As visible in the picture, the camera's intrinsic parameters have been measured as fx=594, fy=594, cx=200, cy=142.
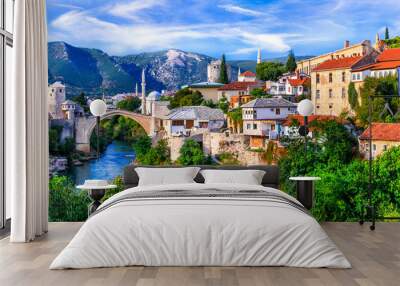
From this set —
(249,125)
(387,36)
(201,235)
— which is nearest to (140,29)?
(249,125)

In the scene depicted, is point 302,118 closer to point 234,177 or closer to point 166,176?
point 234,177

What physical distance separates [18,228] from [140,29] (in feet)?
12.5

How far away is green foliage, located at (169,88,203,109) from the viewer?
871 cm

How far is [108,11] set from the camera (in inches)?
336

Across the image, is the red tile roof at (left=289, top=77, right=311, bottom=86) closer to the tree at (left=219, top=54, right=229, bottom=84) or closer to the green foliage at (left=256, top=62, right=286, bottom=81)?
the green foliage at (left=256, top=62, right=286, bottom=81)

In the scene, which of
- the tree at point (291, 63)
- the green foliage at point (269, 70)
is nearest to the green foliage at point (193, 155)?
the green foliage at point (269, 70)

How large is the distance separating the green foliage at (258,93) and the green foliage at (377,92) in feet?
4.40

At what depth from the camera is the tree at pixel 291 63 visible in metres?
8.52

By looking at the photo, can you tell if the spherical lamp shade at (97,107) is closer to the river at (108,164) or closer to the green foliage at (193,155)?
the river at (108,164)

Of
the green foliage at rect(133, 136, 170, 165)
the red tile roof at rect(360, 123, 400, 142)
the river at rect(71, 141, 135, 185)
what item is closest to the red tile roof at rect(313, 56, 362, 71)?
the red tile roof at rect(360, 123, 400, 142)

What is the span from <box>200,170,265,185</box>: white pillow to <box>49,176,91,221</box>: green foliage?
79.0 inches

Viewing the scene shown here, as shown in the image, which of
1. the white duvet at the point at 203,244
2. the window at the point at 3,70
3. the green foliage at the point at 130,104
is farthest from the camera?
the green foliage at the point at 130,104

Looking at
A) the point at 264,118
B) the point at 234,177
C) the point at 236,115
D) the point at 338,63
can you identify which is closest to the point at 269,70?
the point at 264,118

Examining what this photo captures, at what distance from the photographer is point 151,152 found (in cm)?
860
